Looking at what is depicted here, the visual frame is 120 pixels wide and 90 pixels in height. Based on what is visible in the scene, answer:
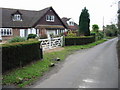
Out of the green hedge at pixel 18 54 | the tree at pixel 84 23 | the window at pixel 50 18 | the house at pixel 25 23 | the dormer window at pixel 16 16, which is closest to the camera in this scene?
the green hedge at pixel 18 54

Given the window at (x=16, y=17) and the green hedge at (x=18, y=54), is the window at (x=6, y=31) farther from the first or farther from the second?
the green hedge at (x=18, y=54)

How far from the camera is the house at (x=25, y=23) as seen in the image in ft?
102

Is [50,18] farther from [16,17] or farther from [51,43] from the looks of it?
[51,43]

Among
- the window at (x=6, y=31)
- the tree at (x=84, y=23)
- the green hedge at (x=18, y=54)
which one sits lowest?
the green hedge at (x=18, y=54)

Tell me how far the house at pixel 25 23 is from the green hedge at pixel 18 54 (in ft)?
71.1

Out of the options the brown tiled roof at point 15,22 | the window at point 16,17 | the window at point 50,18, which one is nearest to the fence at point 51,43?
the brown tiled roof at point 15,22

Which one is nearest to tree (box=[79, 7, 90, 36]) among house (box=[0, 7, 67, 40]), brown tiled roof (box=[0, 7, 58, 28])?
house (box=[0, 7, 67, 40])

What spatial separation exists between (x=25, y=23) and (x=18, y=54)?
85.7ft

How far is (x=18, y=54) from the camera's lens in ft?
27.4

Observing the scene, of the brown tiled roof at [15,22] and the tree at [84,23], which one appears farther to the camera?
the brown tiled roof at [15,22]

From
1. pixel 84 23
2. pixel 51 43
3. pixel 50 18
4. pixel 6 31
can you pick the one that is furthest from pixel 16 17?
pixel 51 43

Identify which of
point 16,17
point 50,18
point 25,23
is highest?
point 50,18

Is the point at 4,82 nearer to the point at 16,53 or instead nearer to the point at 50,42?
the point at 16,53

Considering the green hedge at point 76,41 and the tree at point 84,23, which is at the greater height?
the tree at point 84,23
